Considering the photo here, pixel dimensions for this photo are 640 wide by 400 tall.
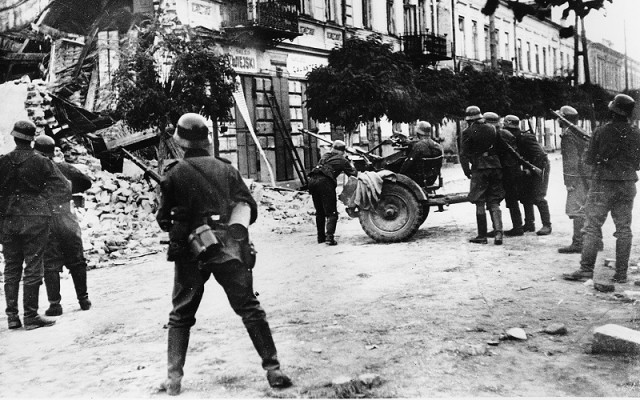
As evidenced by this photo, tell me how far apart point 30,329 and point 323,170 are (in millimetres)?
4996

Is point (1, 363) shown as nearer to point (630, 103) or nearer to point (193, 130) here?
point (193, 130)

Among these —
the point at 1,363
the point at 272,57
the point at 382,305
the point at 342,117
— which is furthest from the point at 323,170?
the point at 272,57

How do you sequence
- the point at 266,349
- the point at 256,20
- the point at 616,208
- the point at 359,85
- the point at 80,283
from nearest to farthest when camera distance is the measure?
the point at 266,349, the point at 616,208, the point at 80,283, the point at 256,20, the point at 359,85

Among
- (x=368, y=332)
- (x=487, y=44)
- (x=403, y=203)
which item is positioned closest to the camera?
(x=368, y=332)

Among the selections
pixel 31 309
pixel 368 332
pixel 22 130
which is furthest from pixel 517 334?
pixel 22 130

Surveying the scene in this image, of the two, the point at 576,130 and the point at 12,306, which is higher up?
the point at 576,130

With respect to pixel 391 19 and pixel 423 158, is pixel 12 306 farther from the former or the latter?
pixel 391 19

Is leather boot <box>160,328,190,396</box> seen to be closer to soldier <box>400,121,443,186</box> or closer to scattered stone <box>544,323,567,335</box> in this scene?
scattered stone <box>544,323,567,335</box>

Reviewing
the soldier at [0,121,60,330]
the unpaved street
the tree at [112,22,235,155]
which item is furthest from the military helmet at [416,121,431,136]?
the soldier at [0,121,60,330]

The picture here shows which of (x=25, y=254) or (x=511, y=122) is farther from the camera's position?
(x=511, y=122)

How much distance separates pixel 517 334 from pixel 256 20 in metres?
14.7

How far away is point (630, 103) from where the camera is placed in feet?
20.5

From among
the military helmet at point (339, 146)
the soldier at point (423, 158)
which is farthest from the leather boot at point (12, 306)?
the soldier at point (423, 158)

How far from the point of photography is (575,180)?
27.4ft
